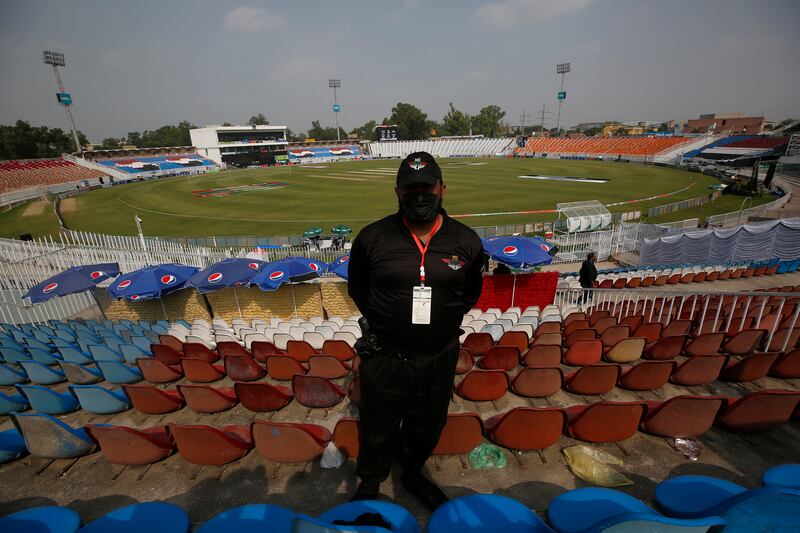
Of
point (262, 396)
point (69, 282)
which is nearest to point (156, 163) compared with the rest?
point (69, 282)

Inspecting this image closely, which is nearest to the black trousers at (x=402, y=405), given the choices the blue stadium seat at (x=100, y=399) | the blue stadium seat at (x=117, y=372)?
the blue stadium seat at (x=100, y=399)

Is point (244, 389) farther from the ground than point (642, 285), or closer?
farther from the ground

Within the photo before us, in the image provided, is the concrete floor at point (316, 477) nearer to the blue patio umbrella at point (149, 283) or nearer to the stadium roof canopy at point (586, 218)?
the blue patio umbrella at point (149, 283)

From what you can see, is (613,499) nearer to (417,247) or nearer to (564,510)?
(564,510)

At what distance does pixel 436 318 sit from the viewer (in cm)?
233

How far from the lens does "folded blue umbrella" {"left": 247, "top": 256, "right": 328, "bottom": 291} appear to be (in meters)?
9.12

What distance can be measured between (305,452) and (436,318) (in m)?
1.76

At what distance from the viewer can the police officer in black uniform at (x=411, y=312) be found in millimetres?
2301

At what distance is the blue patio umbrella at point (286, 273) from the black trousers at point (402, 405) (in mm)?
7212

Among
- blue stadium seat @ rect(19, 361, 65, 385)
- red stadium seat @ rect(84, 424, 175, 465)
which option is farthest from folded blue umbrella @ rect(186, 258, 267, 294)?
red stadium seat @ rect(84, 424, 175, 465)

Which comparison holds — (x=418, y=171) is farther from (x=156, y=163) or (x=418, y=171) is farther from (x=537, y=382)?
(x=156, y=163)

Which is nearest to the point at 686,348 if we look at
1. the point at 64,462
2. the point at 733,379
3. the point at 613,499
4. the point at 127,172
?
the point at 733,379

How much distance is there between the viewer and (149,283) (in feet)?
29.4

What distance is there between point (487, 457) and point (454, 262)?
73.2 inches
